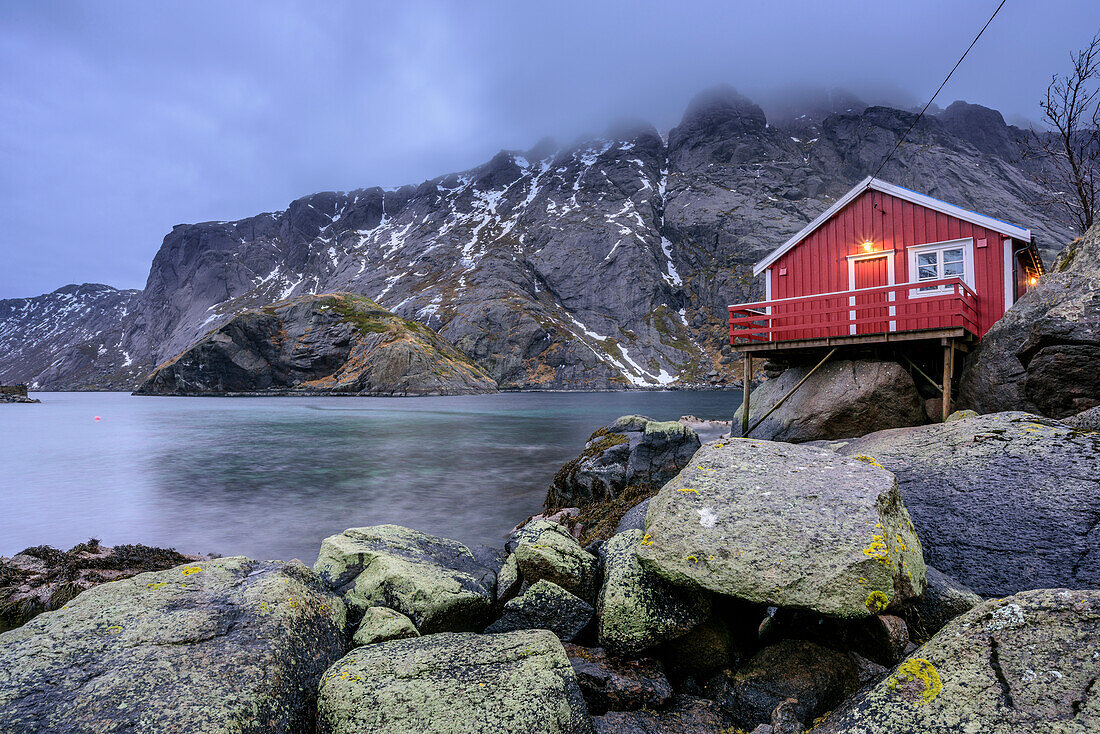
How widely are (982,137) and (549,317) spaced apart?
20622 cm

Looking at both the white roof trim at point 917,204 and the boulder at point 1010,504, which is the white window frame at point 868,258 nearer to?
the white roof trim at point 917,204

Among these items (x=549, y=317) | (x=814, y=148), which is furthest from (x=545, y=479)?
(x=814, y=148)

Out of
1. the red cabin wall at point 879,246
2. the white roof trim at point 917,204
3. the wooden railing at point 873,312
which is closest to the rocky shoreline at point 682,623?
the wooden railing at point 873,312

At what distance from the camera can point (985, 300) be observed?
53.5ft

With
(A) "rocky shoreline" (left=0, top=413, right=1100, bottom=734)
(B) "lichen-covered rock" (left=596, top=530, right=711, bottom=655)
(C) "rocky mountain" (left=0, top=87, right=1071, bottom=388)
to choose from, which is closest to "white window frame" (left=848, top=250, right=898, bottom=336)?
(A) "rocky shoreline" (left=0, top=413, right=1100, bottom=734)

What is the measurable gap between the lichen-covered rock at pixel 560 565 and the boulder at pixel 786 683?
1537mm

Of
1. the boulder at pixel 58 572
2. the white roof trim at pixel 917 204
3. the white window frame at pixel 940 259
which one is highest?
the white roof trim at pixel 917 204

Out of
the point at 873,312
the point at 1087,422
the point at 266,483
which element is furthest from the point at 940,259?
the point at 266,483

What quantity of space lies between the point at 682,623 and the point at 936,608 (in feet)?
7.74

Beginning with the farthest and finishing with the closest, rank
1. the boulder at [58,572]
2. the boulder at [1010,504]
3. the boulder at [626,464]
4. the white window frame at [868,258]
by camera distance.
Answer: the white window frame at [868,258] < the boulder at [626,464] < the boulder at [58,572] < the boulder at [1010,504]

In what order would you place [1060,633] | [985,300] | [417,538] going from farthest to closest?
[985,300], [417,538], [1060,633]

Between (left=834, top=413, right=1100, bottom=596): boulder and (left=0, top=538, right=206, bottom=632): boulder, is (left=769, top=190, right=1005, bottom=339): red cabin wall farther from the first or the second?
(left=0, top=538, right=206, bottom=632): boulder

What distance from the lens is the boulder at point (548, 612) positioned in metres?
4.97

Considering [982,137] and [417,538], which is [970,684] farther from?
[982,137]
